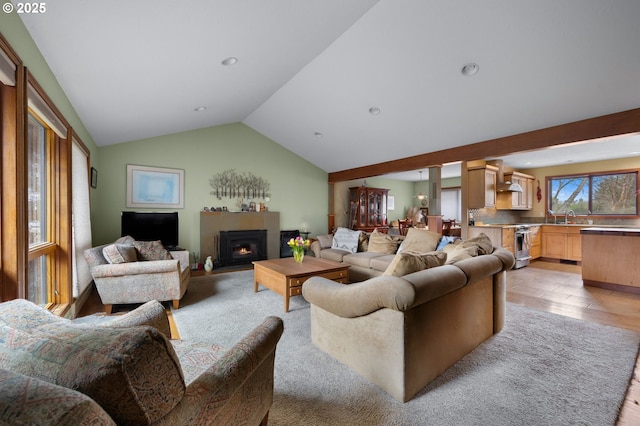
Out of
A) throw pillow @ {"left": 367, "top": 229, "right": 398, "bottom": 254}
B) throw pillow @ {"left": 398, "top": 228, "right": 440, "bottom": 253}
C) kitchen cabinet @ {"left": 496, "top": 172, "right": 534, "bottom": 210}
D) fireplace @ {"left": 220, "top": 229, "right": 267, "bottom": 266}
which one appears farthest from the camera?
kitchen cabinet @ {"left": 496, "top": 172, "right": 534, "bottom": 210}

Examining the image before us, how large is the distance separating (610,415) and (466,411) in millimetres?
834

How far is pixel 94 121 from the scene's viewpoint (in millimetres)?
3744

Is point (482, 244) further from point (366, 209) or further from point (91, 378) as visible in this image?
point (366, 209)

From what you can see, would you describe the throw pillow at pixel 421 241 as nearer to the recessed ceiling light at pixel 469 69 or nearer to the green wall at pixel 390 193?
the recessed ceiling light at pixel 469 69

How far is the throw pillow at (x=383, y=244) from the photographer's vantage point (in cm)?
479

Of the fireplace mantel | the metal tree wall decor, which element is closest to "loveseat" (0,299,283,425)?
the fireplace mantel

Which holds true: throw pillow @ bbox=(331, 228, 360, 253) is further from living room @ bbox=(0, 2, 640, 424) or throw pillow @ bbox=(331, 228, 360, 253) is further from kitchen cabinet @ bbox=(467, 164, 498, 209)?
kitchen cabinet @ bbox=(467, 164, 498, 209)

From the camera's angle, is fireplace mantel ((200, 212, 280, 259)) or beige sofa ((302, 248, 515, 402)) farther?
fireplace mantel ((200, 212, 280, 259))

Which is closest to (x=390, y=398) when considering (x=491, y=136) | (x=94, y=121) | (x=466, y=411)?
(x=466, y=411)

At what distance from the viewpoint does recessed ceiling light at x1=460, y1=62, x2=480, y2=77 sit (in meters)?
3.21

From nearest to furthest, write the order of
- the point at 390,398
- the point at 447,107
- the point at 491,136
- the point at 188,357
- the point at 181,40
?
the point at 188,357
the point at 390,398
the point at 181,40
the point at 447,107
the point at 491,136

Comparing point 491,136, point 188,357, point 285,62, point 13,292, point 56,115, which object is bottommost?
point 188,357

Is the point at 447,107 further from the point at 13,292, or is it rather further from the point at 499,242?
the point at 13,292

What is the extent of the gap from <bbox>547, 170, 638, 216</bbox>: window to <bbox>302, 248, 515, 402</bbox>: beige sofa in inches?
245
